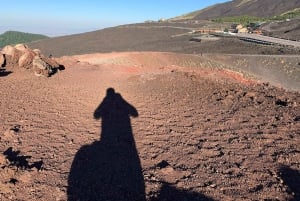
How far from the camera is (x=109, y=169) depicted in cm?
751

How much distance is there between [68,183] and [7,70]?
9.43 meters

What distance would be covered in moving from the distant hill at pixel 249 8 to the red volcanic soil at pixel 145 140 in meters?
88.1

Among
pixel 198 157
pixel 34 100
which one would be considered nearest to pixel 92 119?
pixel 34 100

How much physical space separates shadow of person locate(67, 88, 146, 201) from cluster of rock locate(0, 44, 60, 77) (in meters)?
5.57

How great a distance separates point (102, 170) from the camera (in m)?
7.45

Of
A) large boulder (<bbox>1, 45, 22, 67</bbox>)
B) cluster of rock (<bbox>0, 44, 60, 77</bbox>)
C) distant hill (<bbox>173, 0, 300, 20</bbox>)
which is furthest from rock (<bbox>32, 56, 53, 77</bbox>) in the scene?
distant hill (<bbox>173, 0, 300, 20</bbox>)

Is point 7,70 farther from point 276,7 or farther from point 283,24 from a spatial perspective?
point 276,7

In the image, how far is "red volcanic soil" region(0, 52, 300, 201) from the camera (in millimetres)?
6605

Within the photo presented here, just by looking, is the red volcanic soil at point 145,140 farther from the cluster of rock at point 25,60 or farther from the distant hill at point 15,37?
the distant hill at point 15,37

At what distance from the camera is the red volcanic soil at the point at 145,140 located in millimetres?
6605

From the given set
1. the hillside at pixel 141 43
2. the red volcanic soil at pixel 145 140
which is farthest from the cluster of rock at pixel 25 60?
the hillside at pixel 141 43

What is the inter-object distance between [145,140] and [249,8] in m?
106

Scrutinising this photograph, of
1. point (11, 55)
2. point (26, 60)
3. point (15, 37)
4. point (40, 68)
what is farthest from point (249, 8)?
point (40, 68)

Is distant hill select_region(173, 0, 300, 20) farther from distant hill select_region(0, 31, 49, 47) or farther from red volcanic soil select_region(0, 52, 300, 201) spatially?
red volcanic soil select_region(0, 52, 300, 201)
